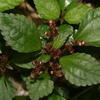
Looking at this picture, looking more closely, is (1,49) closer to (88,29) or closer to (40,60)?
(40,60)

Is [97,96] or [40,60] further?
[97,96]

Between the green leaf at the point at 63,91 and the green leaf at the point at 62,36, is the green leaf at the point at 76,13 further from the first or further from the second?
the green leaf at the point at 63,91

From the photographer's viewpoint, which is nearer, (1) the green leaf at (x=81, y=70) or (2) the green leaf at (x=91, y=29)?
(1) the green leaf at (x=81, y=70)

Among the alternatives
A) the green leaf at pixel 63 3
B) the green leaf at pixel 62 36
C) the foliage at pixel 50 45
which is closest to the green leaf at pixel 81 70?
the foliage at pixel 50 45

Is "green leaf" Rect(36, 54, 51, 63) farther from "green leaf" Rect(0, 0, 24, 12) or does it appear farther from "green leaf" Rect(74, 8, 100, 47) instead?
"green leaf" Rect(0, 0, 24, 12)

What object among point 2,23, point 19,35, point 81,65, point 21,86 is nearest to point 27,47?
point 19,35
